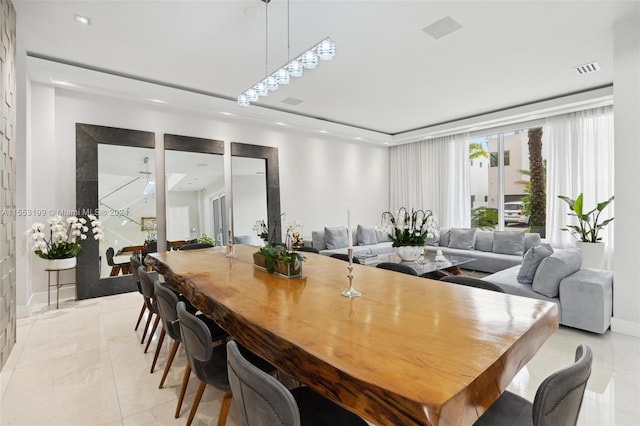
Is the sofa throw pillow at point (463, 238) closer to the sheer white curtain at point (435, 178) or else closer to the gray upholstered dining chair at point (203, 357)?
the sheer white curtain at point (435, 178)

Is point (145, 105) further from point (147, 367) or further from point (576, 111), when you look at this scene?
point (576, 111)

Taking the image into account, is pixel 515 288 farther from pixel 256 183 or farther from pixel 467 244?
pixel 256 183

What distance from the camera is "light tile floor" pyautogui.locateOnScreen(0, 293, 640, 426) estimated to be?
6.11 ft

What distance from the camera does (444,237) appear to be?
21.9ft

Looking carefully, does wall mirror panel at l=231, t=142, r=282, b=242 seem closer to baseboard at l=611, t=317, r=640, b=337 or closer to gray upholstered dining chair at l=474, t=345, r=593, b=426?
baseboard at l=611, t=317, r=640, b=337

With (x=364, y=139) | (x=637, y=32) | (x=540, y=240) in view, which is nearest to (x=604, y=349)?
(x=637, y=32)

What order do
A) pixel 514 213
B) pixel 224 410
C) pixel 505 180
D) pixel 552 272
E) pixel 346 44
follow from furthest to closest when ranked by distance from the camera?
pixel 505 180 → pixel 514 213 → pixel 346 44 → pixel 552 272 → pixel 224 410

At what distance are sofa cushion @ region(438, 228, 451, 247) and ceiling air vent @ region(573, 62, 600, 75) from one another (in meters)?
3.42

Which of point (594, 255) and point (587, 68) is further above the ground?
point (587, 68)

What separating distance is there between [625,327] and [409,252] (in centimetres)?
213

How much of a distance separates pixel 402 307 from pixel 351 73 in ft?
11.6

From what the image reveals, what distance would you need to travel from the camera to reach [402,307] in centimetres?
142

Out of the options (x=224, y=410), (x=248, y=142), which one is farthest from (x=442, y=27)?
(x=248, y=142)

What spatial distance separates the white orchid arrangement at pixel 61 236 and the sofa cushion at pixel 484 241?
629 centimetres
